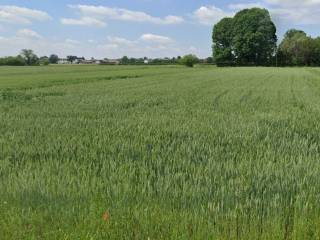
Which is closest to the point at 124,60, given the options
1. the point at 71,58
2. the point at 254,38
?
the point at 71,58

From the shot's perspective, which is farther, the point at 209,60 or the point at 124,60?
the point at 209,60

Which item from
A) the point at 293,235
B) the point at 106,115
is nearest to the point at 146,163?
the point at 293,235

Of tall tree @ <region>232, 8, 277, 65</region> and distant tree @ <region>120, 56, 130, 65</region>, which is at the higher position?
tall tree @ <region>232, 8, 277, 65</region>

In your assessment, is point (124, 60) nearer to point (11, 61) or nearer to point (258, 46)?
point (11, 61)

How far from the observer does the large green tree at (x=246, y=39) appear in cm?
14825

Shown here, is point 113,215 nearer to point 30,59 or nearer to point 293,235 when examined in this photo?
point 293,235

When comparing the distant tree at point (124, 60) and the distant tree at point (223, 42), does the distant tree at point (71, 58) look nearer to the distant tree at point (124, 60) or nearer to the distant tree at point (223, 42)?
the distant tree at point (124, 60)

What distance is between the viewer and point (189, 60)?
152 metres

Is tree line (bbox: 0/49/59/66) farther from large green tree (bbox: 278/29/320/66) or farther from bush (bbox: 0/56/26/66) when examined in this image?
large green tree (bbox: 278/29/320/66)

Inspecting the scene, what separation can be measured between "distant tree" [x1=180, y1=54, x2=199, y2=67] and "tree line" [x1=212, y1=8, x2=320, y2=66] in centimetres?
680

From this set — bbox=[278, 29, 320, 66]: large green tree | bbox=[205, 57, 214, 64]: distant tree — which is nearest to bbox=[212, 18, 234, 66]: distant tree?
bbox=[205, 57, 214, 64]: distant tree

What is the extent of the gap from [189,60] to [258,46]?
2187 cm

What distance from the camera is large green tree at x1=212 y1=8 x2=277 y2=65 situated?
148250 mm

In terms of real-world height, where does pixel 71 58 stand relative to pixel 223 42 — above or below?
below
